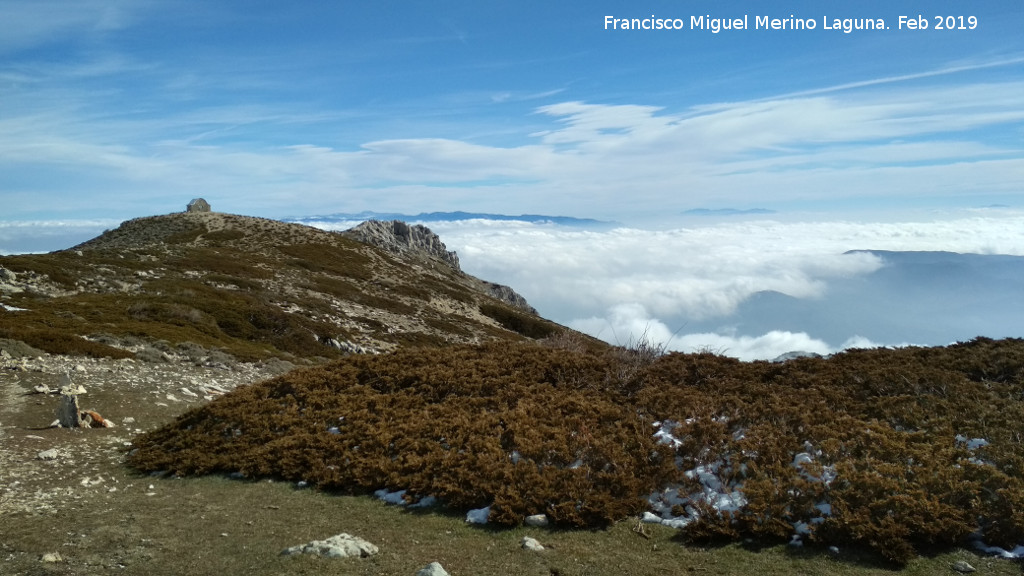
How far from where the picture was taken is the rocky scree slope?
116ft

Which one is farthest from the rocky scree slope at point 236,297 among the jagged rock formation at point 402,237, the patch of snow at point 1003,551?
the jagged rock formation at point 402,237

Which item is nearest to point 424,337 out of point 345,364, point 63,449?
point 345,364

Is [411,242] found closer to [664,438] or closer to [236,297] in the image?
[236,297]

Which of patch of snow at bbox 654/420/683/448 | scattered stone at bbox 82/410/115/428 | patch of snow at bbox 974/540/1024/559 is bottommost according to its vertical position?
patch of snow at bbox 974/540/1024/559

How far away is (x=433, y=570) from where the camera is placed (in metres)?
8.55

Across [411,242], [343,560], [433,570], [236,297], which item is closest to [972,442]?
[433,570]

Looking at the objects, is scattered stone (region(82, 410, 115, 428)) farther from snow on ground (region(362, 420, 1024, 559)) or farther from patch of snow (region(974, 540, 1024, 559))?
patch of snow (region(974, 540, 1024, 559))

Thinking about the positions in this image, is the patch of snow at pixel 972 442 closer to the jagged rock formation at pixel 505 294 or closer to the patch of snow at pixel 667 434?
the patch of snow at pixel 667 434

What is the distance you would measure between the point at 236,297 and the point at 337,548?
46.6 meters

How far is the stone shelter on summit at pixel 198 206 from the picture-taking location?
376ft

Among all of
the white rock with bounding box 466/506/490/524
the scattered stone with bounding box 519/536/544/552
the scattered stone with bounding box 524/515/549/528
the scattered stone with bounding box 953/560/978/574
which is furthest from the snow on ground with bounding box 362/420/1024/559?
the scattered stone with bounding box 953/560/978/574

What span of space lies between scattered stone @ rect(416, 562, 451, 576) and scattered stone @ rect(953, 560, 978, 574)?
23.3 ft

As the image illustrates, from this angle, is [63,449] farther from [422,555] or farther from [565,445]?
[565,445]

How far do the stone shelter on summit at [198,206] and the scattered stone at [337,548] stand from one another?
119m
